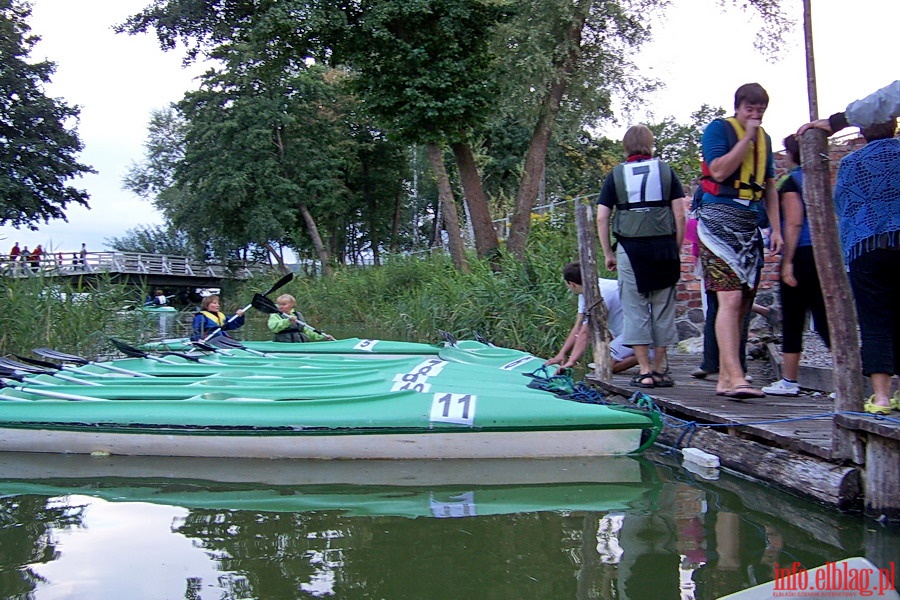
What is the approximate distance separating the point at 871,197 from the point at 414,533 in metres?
2.25

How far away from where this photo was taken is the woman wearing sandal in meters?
4.56

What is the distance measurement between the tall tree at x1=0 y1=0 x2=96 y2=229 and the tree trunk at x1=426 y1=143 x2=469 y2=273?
61.3 feet

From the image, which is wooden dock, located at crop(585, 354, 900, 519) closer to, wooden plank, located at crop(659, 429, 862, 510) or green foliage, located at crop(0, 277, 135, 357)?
wooden plank, located at crop(659, 429, 862, 510)

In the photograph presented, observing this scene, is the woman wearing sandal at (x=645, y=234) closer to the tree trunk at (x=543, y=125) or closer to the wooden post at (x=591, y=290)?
the wooden post at (x=591, y=290)

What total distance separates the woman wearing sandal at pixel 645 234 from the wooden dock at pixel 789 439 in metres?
0.46

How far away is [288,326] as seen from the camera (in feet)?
29.0

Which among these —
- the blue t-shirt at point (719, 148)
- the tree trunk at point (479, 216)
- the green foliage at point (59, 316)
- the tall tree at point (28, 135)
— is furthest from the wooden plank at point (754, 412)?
the tall tree at point (28, 135)

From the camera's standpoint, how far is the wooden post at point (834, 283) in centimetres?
312

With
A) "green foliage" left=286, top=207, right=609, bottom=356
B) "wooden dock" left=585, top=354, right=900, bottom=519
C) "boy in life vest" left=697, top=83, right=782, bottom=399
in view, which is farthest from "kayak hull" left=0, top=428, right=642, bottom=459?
"green foliage" left=286, top=207, right=609, bottom=356

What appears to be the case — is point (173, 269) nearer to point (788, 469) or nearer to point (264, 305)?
point (264, 305)

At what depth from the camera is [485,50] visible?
15.2 m

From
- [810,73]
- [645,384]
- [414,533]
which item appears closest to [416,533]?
[414,533]

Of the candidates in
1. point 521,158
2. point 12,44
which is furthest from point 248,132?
point 521,158

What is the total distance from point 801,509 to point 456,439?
1.76m
